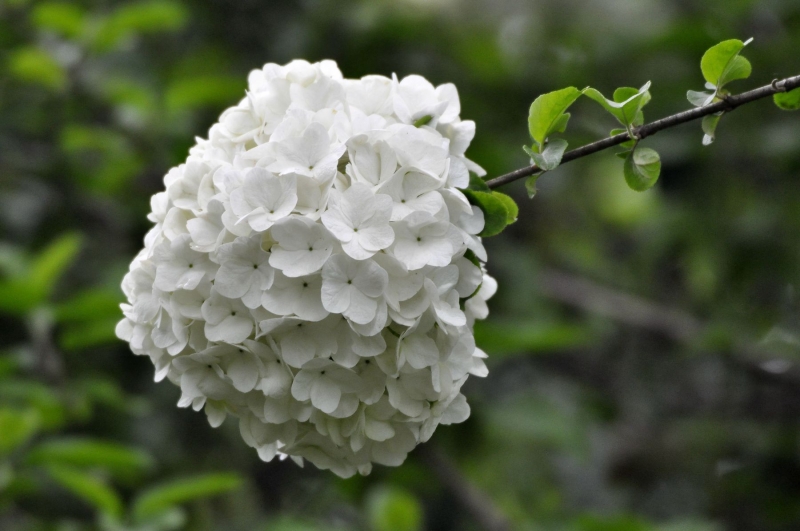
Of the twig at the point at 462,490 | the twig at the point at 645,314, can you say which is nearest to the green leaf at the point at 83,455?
the twig at the point at 462,490

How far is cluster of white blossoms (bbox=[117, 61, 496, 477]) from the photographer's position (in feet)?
3.35

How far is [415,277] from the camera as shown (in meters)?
1.04

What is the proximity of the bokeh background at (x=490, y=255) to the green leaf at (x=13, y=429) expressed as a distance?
216 millimetres

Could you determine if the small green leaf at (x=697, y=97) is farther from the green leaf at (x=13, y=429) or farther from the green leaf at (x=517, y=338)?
the green leaf at (x=13, y=429)

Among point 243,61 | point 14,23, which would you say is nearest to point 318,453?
point 243,61

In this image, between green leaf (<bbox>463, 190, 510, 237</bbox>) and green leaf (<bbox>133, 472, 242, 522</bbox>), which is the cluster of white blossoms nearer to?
green leaf (<bbox>463, 190, 510, 237</bbox>)

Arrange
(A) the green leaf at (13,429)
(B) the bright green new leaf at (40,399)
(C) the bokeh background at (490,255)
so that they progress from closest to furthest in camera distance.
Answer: (A) the green leaf at (13,429) → (B) the bright green new leaf at (40,399) → (C) the bokeh background at (490,255)

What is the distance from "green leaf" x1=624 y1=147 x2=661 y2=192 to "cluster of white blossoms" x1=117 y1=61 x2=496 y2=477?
0.78 feet

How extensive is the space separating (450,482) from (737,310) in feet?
7.05

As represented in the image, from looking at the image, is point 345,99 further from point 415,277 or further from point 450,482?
point 450,482

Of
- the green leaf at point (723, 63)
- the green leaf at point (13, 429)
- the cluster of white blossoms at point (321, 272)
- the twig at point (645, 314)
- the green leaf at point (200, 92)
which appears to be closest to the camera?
the cluster of white blossoms at point (321, 272)

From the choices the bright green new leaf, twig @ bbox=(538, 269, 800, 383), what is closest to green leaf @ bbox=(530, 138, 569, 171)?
the bright green new leaf

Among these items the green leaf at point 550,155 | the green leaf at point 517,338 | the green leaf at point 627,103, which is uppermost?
the green leaf at point 627,103

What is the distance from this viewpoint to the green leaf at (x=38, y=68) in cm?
317
